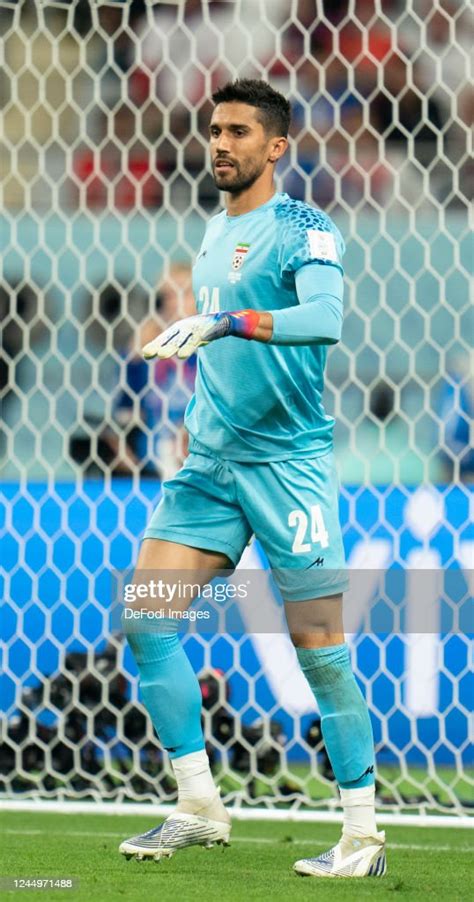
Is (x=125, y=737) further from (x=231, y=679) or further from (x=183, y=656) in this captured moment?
(x=183, y=656)

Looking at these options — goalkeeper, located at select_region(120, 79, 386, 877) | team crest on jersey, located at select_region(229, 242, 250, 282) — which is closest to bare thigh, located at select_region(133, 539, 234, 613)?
goalkeeper, located at select_region(120, 79, 386, 877)

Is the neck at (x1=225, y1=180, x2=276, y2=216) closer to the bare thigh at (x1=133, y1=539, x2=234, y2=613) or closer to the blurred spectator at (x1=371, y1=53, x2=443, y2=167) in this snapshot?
the bare thigh at (x1=133, y1=539, x2=234, y2=613)

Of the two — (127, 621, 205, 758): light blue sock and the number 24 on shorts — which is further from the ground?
the number 24 on shorts

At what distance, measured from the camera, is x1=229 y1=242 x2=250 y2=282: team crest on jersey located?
9.30 feet

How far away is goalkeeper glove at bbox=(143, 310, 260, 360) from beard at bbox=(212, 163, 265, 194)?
44 centimetres

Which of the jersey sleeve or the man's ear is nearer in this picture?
the jersey sleeve

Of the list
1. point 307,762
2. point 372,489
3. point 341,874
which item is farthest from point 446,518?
point 341,874

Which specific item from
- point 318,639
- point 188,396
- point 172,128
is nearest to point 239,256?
point 318,639

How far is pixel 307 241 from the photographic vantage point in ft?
8.95

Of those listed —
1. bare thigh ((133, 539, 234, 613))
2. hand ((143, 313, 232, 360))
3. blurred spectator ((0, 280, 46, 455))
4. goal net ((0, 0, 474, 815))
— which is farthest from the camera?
blurred spectator ((0, 280, 46, 455))

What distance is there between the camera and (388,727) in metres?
4.32

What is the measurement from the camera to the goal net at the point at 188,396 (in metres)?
4.25

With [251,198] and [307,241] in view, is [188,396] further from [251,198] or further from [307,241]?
[307,241]

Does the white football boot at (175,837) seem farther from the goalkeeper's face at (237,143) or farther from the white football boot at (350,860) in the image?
the goalkeeper's face at (237,143)
